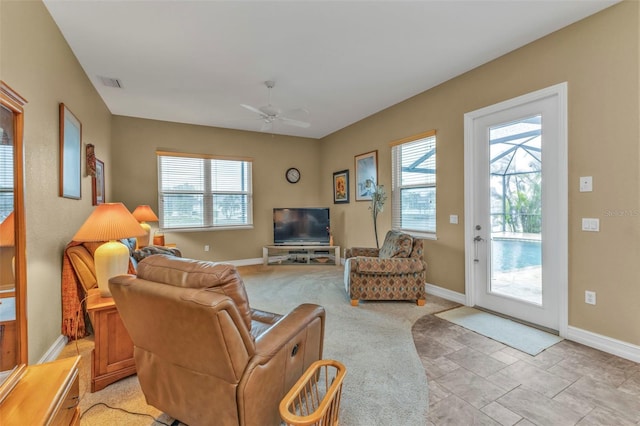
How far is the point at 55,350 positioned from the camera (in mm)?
2406

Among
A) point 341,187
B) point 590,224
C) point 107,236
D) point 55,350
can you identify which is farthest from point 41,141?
point 341,187

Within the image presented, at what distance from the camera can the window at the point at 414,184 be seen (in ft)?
13.4

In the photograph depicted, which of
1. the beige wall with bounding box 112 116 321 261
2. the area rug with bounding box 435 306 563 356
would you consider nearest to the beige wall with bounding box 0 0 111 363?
the beige wall with bounding box 112 116 321 261

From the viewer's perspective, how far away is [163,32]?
2635mm

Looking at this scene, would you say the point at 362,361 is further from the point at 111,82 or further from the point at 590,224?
the point at 111,82

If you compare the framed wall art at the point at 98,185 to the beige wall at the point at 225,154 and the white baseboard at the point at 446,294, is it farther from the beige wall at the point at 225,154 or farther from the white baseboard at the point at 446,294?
the white baseboard at the point at 446,294

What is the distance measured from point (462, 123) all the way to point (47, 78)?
4.16m

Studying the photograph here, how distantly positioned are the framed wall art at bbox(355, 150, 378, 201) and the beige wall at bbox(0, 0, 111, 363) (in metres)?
4.01

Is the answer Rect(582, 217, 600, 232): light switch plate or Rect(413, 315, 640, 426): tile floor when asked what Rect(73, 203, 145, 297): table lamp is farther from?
Rect(582, 217, 600, 232): light switch plate

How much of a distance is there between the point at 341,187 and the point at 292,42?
3.53 m

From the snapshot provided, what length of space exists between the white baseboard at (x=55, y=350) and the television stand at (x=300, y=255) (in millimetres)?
3467

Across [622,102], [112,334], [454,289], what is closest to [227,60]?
[112,334]

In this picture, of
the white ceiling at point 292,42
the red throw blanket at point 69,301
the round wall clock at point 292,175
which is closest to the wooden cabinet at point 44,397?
the red throw blanket at point 69,301

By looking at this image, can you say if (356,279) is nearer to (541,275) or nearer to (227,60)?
(541,275)
